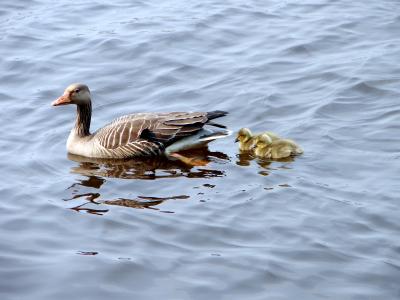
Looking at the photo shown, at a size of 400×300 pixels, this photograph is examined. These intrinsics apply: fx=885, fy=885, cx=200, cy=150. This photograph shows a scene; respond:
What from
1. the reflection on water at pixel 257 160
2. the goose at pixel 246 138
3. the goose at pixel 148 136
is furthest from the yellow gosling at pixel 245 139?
the goose at pixel 148 136

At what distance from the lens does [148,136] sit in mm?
11766

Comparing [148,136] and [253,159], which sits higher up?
[148,136]

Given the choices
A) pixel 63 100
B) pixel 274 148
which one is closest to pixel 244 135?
pixel 274 148

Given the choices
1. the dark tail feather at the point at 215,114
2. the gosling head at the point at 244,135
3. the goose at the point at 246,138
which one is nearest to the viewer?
the goose at the point at 246,138

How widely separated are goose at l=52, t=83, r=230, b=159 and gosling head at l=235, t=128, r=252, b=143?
319mm

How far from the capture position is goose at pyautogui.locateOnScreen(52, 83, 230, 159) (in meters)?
11.8

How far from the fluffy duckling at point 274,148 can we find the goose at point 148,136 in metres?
0.74

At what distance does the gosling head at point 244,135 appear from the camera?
37.1 ft

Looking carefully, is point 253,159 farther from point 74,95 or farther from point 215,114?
point 74,95

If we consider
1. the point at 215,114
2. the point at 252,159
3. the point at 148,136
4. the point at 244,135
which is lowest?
the point at 252,159

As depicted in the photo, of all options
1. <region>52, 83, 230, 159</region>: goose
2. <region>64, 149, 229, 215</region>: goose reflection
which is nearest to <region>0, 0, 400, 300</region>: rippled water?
<region>64, 149, 229, 215</region>: goose reflection

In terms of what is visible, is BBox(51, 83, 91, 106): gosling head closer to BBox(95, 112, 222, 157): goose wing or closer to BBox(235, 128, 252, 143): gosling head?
BBox(95, 112, 222, 157): goose wing

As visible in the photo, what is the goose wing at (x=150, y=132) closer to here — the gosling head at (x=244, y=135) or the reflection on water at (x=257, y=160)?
the gosling head at (x=244, y=135)

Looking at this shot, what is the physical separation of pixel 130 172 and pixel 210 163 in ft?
3.38
